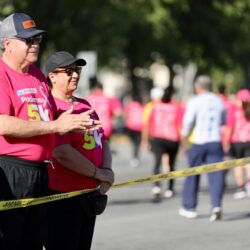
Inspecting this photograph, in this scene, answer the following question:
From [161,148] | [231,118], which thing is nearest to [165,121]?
[161,148]

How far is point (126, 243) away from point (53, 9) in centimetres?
1872

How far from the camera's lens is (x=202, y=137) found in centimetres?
1327

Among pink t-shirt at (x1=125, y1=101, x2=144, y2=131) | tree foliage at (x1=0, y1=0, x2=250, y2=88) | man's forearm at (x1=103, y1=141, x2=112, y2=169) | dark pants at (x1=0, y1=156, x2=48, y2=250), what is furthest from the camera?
tree foliage at (x1=0, y1=0, x2=250, y2=88)

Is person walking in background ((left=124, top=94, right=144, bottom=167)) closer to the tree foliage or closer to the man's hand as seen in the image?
the tree foliage

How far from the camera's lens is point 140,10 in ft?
141

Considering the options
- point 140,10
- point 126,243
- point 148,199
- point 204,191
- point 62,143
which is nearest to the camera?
point 62,143

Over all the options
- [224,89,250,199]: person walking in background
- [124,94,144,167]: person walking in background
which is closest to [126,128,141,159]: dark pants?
[124,94,144,167]: person walking in background

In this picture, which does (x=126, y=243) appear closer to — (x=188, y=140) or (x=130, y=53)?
(x=188, y=140)

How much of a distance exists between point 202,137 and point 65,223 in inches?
269

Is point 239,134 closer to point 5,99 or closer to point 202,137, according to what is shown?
point 202,137

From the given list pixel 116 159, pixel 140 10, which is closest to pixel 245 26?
pixel 140 10

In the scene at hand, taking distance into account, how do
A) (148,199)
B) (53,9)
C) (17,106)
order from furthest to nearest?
(53,9)
(148,199)
(17,106)

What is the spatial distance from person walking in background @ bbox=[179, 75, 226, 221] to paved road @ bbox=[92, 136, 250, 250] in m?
0.37

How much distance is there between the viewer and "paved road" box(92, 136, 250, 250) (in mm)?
10438
